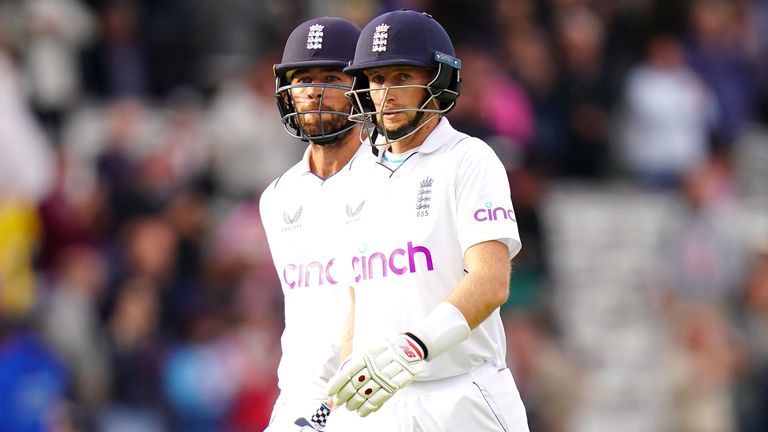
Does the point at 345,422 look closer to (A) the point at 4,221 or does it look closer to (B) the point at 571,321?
(A) the point at 4,221

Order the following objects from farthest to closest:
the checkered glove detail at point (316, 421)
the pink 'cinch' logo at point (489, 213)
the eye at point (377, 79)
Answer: the checkered glove detail at point (316, 421) → the eye at point (377, 79) → the pink 'cinch' logo at point (489, 213)

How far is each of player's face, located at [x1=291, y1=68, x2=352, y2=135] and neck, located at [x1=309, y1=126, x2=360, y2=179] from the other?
0.42 ft

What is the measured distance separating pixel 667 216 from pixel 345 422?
32.8 feet

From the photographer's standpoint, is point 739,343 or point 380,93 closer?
point 380,93

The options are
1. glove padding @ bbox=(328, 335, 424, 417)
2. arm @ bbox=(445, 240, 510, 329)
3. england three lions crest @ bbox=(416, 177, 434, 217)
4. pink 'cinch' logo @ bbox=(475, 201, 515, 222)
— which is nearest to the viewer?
glove padding @ bbox=(328, 335, 424, 417)

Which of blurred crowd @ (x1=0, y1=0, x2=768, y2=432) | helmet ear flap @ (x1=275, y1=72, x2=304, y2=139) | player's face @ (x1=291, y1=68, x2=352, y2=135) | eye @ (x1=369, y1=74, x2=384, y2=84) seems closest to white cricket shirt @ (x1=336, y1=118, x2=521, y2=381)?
eye @ (x1=369, y1=74, x2=384, y2=84)

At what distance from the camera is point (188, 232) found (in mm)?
13391

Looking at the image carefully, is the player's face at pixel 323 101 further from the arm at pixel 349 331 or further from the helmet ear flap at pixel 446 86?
the arm at pixel 349 331

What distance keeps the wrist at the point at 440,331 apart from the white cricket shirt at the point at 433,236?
0.30 metres

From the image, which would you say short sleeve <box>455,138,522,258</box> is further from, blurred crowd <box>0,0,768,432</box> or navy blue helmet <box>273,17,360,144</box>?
blurred crowd <box>0,0,768,432</box>

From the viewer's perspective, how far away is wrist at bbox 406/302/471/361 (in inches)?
235

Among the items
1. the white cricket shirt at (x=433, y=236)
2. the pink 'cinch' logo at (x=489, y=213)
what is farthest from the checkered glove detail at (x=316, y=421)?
the pink 'cinch' logo at (x=489, y=213)

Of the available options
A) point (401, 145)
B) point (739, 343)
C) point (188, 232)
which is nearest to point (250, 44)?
point (188, 232)

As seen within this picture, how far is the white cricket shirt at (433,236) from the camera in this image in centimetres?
623
